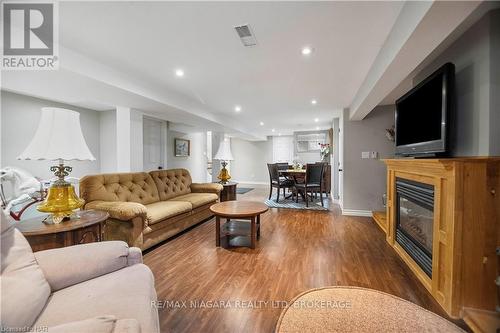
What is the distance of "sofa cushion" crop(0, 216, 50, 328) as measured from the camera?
79 cm

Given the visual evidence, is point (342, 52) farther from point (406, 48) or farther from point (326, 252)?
point (326, 252)

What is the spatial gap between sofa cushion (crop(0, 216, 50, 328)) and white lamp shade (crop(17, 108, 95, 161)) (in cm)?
71

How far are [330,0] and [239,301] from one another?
2.33 m

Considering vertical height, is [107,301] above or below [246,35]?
below

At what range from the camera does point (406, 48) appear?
5.24 feet

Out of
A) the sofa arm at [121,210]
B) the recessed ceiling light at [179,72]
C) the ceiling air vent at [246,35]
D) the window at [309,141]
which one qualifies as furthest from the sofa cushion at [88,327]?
the window at [309,141]

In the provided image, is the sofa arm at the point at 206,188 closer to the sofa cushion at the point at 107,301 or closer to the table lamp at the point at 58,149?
the table lamp at the point at 58,149

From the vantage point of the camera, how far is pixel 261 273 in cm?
209

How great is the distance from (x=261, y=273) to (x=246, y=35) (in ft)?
7.36

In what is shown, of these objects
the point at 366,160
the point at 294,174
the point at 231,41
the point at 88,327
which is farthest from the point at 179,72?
the point at 294,174

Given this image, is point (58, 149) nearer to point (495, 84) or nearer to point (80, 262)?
point (80, 262)

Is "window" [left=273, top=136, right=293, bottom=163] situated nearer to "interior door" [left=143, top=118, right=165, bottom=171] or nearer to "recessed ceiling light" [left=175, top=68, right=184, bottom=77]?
"interior door" [left=143, top=118, right=165, bottom=171]

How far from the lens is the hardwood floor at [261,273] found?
154cm

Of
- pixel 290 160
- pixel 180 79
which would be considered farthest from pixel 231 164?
pixel 180 79
